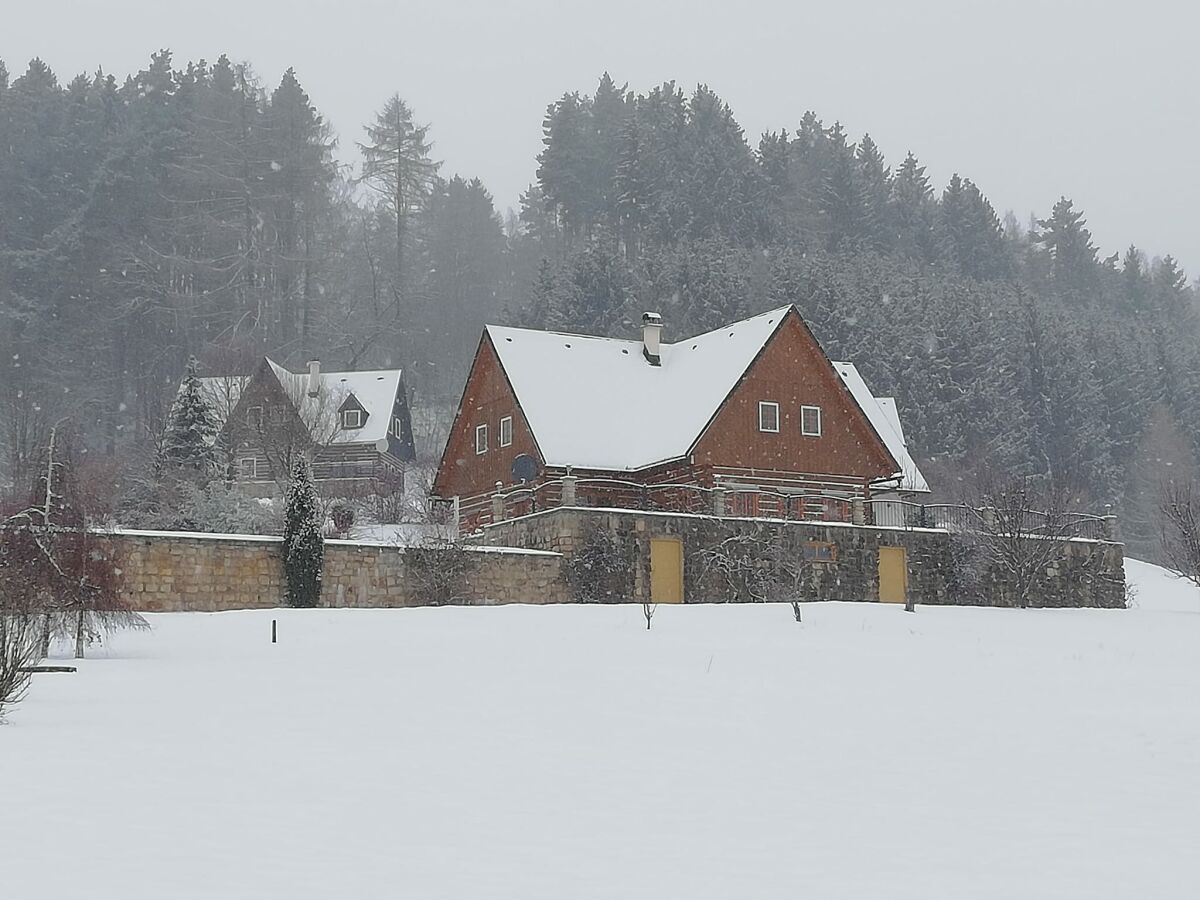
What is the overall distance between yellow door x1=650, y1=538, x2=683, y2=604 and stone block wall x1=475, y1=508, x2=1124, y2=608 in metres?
0.15

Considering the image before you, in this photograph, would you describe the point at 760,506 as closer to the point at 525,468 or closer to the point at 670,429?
the point at 670,429

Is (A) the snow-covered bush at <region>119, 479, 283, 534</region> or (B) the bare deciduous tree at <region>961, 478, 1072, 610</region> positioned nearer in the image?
(B) the bare deciduous tree at <region>961, 478, 1072, 610</region>

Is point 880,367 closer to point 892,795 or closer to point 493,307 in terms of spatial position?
point 493,307

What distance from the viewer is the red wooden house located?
3881cm

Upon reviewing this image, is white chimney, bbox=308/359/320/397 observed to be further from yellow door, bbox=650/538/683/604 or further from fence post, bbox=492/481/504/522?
yellow door, bbox=650/538/683/604

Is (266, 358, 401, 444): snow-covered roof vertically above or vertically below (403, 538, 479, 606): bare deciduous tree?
above

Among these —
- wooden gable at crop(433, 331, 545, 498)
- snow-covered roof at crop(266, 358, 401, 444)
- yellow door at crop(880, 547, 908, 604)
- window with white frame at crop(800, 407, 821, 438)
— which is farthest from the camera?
snow-covered roof at crop(266, 358, 401, 444)

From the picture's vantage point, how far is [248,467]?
174 ft

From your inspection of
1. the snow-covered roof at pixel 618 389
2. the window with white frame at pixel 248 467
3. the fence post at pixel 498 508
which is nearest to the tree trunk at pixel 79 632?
the snow-covered roof at pixel 618 389

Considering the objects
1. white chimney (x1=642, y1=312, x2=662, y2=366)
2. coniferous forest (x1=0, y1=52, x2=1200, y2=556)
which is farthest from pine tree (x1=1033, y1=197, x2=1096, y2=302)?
white chimney (x1=642, y1=312, x2=662, y2=366)

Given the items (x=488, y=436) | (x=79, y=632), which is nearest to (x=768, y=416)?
(x=488, y=436)

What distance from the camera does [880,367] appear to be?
63156mm

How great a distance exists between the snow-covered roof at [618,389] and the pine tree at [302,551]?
8.96 m

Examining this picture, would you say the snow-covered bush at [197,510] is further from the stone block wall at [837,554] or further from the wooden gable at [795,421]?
the wooden gable at [795,421]
